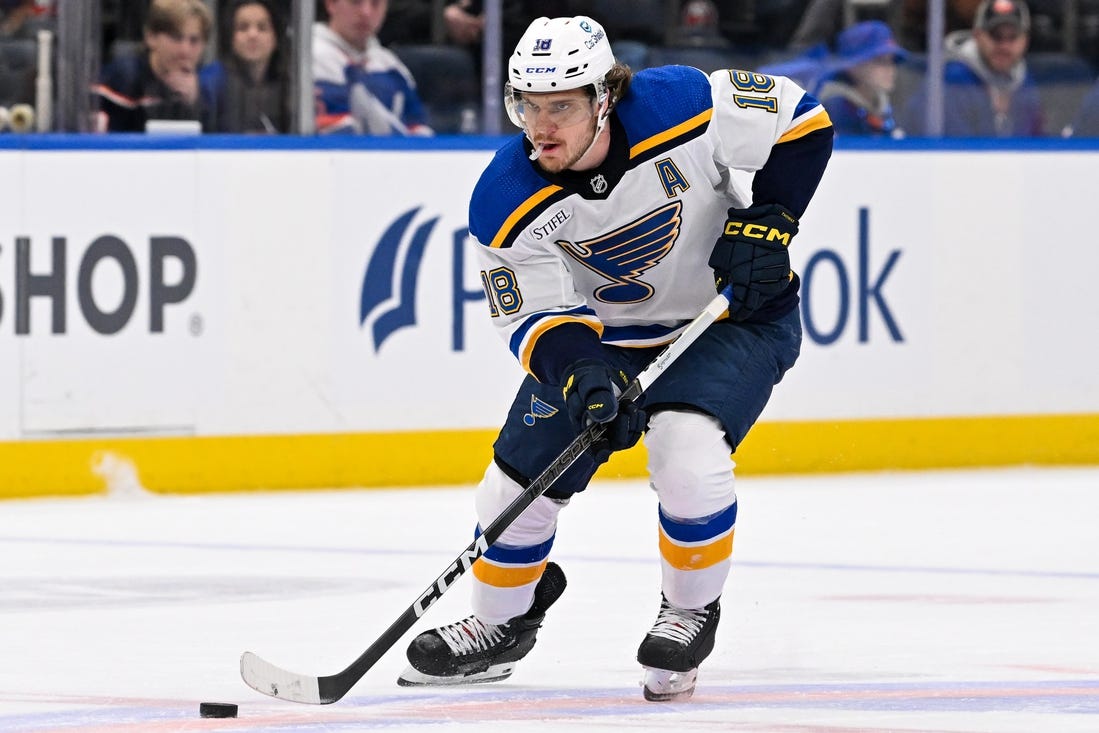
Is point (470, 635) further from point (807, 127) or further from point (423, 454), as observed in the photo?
point (423, 454)

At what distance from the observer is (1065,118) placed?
6.86m

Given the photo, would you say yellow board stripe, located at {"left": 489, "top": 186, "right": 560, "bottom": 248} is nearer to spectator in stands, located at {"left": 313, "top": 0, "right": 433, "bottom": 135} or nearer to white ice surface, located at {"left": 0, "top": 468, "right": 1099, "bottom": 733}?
white ice surface, located at {"left": 0, "top": 468, "right": 1099, "bottom": 733}

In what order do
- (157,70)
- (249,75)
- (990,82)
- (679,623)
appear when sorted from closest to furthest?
(679,623) < (157,70) < (249,75) < (990,82)

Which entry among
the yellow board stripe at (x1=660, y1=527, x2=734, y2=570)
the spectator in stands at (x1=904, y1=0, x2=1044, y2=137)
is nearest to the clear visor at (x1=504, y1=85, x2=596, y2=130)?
the yellow board stripe at (x1=660, y1=527, x2=734, y2=570)

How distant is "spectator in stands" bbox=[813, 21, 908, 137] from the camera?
260 inches

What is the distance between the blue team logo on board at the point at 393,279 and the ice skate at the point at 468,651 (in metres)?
2.65

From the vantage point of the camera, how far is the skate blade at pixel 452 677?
136 inches

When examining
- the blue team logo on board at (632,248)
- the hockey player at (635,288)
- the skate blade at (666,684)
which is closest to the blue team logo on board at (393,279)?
the hockey player at (635,288)

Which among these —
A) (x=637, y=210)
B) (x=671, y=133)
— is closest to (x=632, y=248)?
(x=637, y=210)

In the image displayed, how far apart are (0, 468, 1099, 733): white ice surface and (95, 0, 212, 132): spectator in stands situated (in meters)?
1.04

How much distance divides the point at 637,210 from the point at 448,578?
0.63 metres

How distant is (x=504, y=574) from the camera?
3533 mm

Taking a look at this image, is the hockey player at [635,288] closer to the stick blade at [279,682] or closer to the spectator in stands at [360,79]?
the stick blade at [279,682]

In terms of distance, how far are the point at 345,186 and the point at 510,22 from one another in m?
0.66
